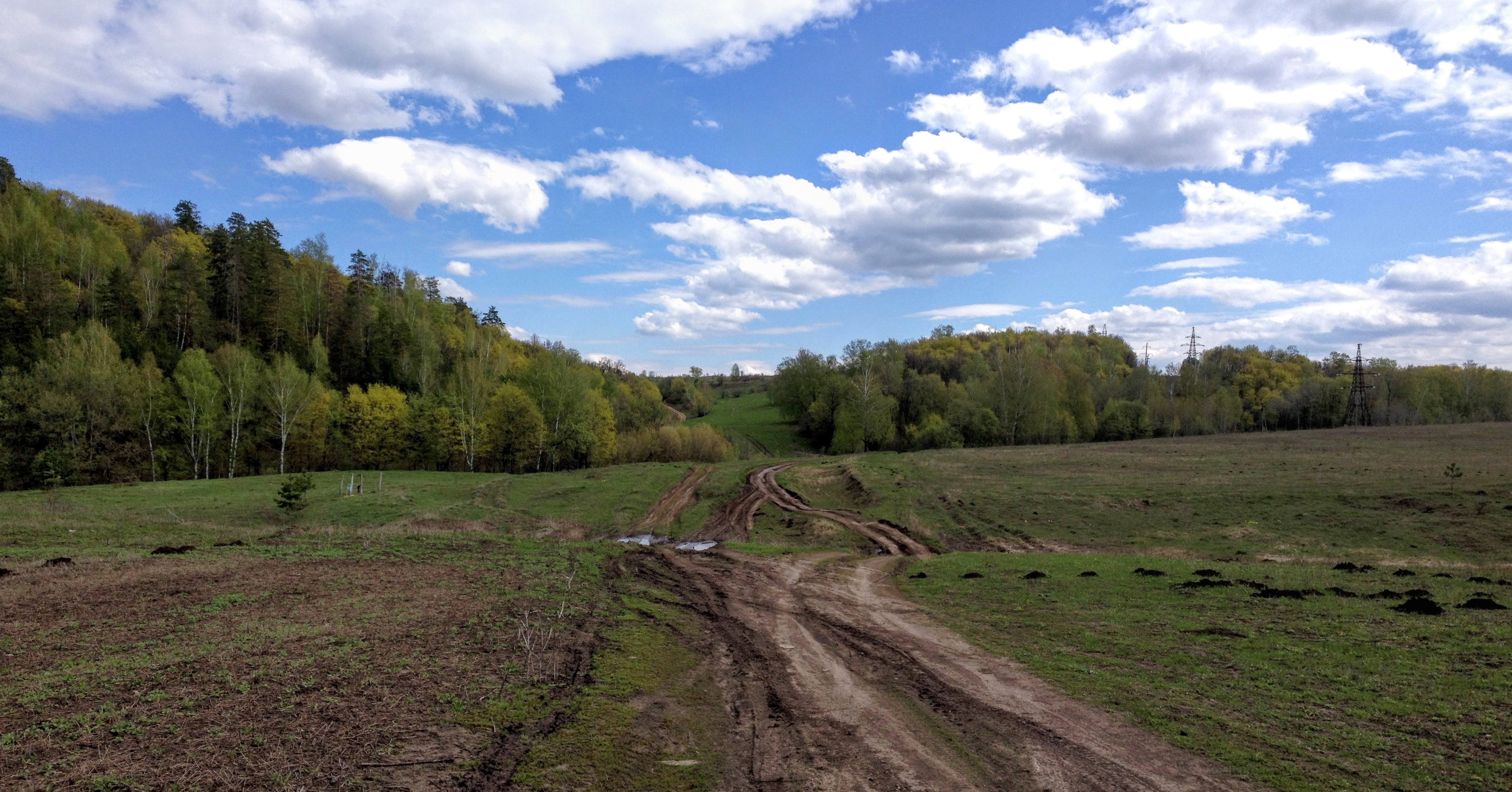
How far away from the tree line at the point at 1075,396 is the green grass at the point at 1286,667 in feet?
218

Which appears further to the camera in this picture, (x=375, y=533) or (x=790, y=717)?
(x=375, y=533)

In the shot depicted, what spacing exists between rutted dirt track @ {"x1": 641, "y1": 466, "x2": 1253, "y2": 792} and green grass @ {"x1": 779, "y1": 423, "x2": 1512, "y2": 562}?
61.2 feet

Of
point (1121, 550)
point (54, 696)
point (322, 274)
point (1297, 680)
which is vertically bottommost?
point (1121, 550)

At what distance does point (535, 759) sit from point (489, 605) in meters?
8.14

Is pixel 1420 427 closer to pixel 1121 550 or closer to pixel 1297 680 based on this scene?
pixel 1121 550

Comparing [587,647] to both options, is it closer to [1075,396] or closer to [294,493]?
[294,493]

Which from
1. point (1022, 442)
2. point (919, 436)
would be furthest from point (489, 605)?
point (1022, 442)

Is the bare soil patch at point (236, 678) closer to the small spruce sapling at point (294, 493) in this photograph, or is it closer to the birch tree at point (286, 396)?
the small spruce sapling at point (294, 493)

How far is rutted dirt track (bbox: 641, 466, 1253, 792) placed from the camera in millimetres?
7953

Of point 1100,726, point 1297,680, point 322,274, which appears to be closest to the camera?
point 1100,726

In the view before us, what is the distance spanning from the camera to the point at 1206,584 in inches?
737

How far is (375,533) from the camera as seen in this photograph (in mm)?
26578

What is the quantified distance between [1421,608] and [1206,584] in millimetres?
4508

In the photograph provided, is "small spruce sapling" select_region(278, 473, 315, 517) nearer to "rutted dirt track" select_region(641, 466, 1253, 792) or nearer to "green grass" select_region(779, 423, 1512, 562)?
"rutted dirt track" select_region(641, 466, 1253, 792)
